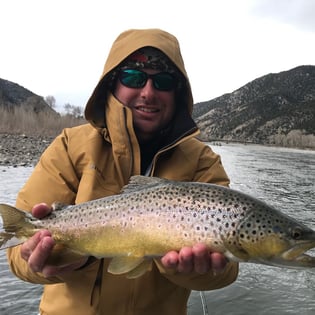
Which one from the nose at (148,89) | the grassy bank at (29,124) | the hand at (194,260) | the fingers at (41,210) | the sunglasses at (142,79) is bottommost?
the grassy bank at (29,124)

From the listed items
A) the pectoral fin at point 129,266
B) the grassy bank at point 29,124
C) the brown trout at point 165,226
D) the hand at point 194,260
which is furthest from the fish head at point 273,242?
the grassy bank at point 29,124

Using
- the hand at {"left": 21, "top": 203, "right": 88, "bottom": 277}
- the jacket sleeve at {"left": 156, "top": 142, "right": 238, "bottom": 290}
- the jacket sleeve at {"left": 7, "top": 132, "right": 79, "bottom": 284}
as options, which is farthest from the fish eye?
the jacket sleeve at {"left": 7, "top": 132, "right": 79, "bottom": 284}

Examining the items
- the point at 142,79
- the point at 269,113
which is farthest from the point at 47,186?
the point at 269,113

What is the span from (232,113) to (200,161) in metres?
170

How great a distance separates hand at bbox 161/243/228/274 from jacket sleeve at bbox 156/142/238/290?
0.39ft

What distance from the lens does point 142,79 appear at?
9.71 ft

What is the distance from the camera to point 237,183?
64.5ft

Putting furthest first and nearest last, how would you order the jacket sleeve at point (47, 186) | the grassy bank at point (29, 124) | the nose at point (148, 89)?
the grassy bank at point (29, 124) < the nose at point (148, 89) < the jacket sleeve at point (47, 186)

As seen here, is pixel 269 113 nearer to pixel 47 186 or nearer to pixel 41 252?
pixel 47 186

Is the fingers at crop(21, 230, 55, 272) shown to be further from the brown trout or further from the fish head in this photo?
the fish head

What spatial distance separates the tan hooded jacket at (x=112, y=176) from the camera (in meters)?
2.60

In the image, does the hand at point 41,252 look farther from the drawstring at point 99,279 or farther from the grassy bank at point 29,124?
the grassy bank at point 29,124

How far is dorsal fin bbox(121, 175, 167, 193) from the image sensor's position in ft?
8.43

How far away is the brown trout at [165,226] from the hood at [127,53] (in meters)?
0.78
